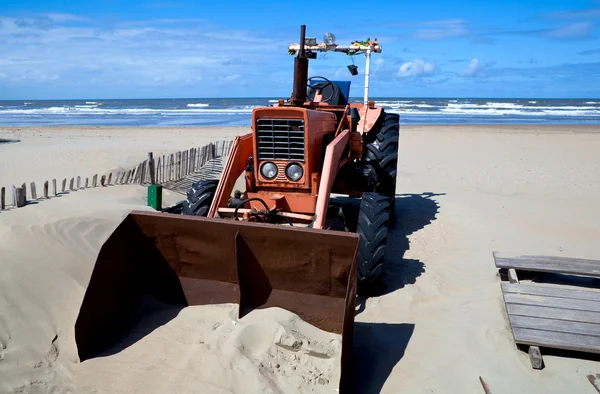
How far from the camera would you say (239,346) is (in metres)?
4.09

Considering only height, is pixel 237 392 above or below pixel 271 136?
below

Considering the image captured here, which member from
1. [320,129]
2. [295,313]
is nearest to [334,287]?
[295,313]

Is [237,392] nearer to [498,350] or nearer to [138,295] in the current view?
[138,295]

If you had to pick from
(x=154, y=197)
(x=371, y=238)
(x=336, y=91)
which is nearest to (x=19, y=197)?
(x=154, y=197)

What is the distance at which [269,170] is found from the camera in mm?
5801

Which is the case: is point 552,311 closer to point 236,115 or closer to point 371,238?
point 371,238

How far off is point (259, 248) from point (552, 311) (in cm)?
269

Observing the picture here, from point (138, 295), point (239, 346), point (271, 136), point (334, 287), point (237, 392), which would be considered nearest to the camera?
point (237, 392)

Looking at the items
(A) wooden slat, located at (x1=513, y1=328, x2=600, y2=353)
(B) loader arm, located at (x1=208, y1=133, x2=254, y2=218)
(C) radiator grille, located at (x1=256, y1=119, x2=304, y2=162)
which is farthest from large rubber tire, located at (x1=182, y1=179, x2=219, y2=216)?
(A) wooden slat, located at (x1=513, y1=328, x2=600, y2=353)

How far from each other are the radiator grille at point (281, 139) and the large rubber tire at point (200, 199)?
0.86 m

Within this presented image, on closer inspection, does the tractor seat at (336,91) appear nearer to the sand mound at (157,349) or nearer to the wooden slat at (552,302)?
the wooden slat at (552,302)

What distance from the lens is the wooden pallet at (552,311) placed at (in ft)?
14.4

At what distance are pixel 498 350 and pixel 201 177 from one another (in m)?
8.83

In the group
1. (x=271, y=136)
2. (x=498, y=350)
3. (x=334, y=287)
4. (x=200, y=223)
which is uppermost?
(x=271, y=136)
